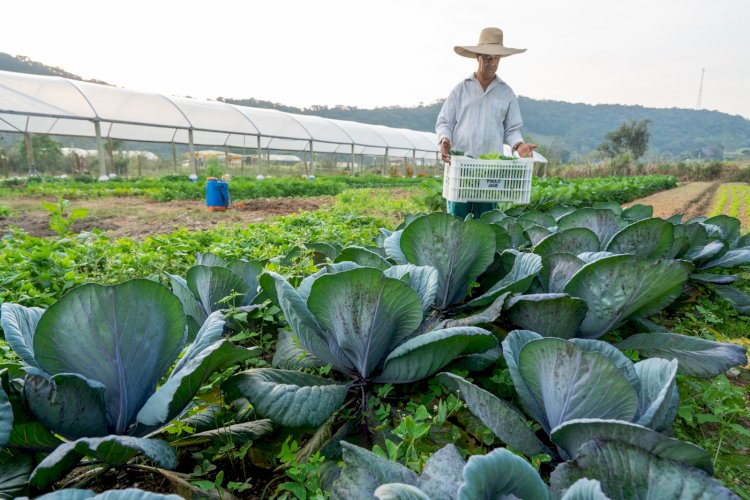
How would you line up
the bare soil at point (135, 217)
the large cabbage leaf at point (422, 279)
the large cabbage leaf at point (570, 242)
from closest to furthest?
the large cabbage leaf at point (422, 279), the large cabbage leaf at point (570, 242), the bare soil at point (135, 217)

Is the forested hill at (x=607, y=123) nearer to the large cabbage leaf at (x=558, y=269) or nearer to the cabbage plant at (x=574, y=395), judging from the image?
the large cabbage leaf at (x=558, y=269)

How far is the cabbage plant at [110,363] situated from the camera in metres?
0.90

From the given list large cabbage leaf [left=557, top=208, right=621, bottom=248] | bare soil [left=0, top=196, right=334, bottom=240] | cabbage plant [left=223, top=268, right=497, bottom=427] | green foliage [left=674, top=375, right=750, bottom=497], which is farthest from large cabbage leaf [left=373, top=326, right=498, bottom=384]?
bare soil [left=0, top=196, right=334, bottom=240]

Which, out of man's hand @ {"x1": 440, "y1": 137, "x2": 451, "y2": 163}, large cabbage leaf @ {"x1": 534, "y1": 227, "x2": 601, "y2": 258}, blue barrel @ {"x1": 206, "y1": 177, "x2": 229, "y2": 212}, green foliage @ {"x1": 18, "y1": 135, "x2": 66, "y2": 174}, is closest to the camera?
large cabbage leaf @ {"x1": 534, "y1": 227, "x2": 601, "y2": 258}

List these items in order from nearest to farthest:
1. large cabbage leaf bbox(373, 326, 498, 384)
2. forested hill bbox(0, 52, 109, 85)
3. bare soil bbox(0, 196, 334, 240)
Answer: large cabbage leaf bbox(373, 326, 498, 384) < bare soil bbox(0, 196, 334, 240) < forested hill bbox(0, 52, 109, 85)

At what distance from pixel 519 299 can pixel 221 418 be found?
918 millimetres

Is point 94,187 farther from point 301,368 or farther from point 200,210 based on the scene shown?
point 301,368

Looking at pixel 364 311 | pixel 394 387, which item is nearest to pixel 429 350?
pixel 364 311

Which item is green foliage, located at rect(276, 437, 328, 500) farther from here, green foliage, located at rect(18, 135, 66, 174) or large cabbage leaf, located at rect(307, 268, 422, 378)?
green foliage, located at rect(18, 135, 66, 174)

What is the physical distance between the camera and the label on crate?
3.56 m

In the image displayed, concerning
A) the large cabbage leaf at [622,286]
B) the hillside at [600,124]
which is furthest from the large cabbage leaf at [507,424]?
the hillside at [600,124]

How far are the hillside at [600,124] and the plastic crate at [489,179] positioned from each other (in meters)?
76.8

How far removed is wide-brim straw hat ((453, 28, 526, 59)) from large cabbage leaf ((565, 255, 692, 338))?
10.6 feet

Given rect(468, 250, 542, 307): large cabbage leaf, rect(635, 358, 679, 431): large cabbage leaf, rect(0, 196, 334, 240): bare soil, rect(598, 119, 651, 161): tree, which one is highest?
rect(598, 119, 651, 161): tree
